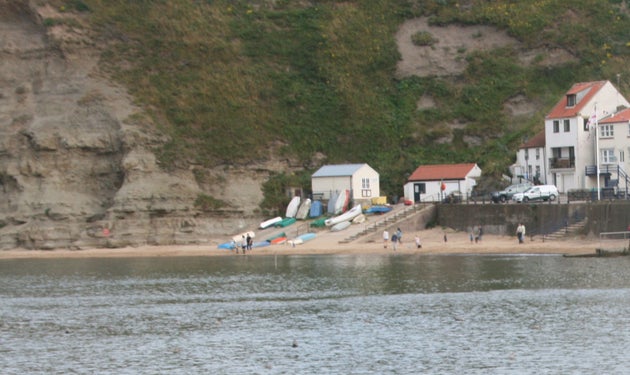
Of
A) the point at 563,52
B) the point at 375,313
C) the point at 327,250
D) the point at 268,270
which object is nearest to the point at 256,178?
the point at 327,250

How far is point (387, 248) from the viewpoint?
3201 inches

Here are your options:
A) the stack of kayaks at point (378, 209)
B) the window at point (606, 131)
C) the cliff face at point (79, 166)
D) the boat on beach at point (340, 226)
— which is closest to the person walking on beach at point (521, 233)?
the window at point (606, 131)

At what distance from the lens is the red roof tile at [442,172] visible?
93312 mm

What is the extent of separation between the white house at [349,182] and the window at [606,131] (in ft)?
62.4

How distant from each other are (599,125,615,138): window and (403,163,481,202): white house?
11.0m

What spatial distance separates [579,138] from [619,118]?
3.80 metres

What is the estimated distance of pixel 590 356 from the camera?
39.7 metres

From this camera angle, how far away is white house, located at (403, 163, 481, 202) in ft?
305

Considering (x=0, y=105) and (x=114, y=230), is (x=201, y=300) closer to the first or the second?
(x=114, y=230)

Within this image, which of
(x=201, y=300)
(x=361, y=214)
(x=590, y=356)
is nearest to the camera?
(x=590, y=356)

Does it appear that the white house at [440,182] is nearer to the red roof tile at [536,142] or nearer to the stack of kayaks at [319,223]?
the red roof tile at [536,142]

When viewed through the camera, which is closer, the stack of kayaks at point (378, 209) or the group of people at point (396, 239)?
the group of people at point (396, 239)

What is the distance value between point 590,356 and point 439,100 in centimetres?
7148

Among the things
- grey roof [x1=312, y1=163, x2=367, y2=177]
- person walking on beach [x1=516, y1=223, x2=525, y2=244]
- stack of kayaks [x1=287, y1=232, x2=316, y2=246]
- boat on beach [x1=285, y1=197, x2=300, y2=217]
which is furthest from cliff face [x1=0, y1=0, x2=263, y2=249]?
person walking on beach [x1=516, y1=223, x2=525, y2=244]
